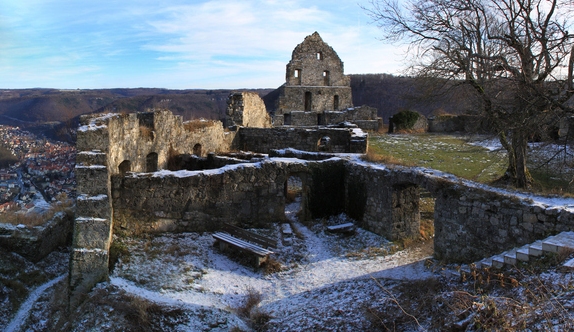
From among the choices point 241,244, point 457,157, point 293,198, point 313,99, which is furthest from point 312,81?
point 241,244

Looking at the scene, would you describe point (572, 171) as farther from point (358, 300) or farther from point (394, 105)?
point (394, 105)

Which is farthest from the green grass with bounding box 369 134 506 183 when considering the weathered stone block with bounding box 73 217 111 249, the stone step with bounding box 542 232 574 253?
Answer: the weathered stone block with bounding box 73 217 111 249

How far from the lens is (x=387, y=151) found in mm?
19625

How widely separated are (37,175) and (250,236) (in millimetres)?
17218

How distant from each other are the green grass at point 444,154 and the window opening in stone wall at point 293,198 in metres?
3.25

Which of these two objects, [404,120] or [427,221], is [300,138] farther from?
[404,120]

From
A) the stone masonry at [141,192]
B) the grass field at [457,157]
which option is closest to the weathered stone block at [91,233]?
the stone masonry at [141,192]

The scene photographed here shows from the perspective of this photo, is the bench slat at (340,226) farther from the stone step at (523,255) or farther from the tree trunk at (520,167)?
the stone step at (523,255)

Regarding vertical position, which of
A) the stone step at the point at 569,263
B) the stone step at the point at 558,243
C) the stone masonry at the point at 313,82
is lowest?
the stone step at the point at 569,263

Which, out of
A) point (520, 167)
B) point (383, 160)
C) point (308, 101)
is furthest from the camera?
point (308, 101)

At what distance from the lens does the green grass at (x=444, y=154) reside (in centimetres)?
1509

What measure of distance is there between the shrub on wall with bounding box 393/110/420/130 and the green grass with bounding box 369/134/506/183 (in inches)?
64.7

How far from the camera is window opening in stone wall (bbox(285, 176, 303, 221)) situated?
12.5 meters

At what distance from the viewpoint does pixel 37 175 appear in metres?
23.0
